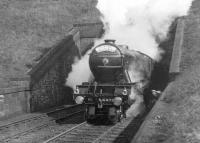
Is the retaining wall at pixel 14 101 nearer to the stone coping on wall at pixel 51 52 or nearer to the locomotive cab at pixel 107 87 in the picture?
the stone coping on wall at pixel 51 52

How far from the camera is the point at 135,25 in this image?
731 inches

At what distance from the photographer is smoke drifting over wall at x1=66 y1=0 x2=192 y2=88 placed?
693 inches

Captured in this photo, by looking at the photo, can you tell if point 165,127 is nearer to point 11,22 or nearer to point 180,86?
point 180,86

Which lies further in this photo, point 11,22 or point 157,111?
point 11,22

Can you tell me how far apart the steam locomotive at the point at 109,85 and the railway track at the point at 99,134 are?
1.71ft

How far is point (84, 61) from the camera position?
17562 millimetres

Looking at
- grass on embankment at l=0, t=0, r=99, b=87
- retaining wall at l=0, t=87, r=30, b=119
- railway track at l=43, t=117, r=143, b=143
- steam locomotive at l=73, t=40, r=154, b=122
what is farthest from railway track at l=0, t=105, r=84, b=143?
grass on embankment at l=0, t=0, r=99, b=87

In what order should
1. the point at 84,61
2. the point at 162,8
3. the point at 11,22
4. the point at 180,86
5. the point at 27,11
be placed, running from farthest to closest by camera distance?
the point at 27,11, the point at 11,22, the point at 162,8, the point at 84,61, the point at 180,86

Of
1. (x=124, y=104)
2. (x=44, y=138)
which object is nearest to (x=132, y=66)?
(x=124, y=104)

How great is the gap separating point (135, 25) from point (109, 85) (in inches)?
215

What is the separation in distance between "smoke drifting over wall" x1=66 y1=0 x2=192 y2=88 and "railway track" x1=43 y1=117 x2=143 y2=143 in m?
3.17

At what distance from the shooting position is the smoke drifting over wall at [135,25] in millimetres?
17594

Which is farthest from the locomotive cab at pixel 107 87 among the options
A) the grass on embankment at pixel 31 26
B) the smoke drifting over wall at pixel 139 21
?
the grass on embankment at pixel 31 26

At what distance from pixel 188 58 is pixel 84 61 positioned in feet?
18.5
